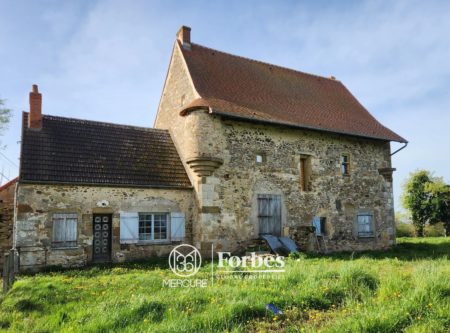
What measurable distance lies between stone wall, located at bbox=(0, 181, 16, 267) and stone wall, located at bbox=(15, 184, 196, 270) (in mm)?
2492

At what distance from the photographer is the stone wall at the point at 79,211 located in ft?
38.4

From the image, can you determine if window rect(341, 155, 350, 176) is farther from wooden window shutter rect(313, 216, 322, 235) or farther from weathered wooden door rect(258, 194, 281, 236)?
weathered wooden door rect(258, 194, 281, 236)

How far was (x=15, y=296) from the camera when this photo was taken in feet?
25.1

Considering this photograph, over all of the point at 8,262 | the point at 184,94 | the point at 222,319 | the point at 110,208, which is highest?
the point at 184,94

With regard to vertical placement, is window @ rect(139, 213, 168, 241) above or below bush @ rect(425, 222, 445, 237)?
above

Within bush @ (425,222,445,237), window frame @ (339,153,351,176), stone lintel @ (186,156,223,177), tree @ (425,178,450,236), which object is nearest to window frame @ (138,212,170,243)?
stone lintel @ (186,156,223,177)

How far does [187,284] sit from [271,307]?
2.57 metres

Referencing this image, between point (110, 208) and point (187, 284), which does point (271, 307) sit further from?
point (110, 208)

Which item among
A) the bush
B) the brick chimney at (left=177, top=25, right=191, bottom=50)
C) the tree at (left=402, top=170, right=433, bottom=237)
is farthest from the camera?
the bush

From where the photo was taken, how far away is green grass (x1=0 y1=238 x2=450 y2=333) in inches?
221

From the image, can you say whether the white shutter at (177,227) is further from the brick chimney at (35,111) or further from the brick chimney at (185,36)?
the brick chimney at (185,36)

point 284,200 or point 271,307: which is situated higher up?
point 284,200

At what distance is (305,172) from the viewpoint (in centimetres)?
1631

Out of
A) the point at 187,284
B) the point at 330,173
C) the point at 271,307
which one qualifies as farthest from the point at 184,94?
the point at 271,307
